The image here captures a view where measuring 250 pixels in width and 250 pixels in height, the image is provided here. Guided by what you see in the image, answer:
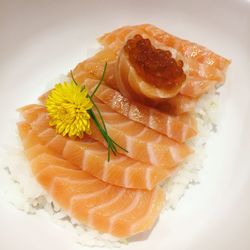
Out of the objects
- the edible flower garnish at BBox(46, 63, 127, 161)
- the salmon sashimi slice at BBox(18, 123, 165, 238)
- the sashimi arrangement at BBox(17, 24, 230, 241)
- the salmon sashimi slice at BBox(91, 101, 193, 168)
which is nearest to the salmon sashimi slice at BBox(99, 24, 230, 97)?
the sashimi arrangement at BBox(17, 24, 230, 241)

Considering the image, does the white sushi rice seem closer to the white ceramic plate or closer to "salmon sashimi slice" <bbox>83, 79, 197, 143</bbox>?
the white ceramic plate

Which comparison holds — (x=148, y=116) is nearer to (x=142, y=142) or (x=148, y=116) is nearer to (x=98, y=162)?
(x=142, y=142)

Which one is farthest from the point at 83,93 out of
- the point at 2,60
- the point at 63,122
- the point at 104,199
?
the point at 2,60

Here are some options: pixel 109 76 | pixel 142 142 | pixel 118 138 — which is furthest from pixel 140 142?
pixel 109 76

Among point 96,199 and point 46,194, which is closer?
point 96,199

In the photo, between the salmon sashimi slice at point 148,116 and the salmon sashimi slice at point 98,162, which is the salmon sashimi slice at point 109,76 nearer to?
the salmon sashimi slice at point 148,116

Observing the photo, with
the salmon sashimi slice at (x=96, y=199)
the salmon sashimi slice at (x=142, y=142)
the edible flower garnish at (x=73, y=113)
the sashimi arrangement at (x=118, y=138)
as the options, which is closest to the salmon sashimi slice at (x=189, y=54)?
the sashimi arrangement at (x=118, y=138)
